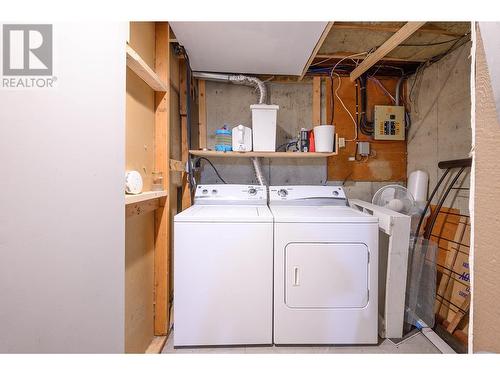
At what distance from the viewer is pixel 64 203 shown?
0.73 meters

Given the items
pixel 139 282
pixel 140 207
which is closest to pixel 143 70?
pixel 140 207

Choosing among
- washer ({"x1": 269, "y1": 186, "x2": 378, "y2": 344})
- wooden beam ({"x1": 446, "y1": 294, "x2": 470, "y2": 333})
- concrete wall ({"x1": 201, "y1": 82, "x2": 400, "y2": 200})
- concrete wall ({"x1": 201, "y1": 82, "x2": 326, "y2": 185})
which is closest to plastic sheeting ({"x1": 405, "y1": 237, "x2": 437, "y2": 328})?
wooden beam ({"x1": 446, "y1": 294, "x2": 470, "y2": 333})

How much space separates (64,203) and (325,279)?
1.50 m

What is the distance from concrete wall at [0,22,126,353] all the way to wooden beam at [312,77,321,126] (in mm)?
2161

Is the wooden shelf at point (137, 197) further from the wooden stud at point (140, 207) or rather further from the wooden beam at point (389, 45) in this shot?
the wooden beam at point (389, 45)

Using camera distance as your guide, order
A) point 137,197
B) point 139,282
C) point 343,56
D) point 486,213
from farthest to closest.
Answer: point 343,56
point 139,282
point 137,197
point 486,213

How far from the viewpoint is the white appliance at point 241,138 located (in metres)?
2.22

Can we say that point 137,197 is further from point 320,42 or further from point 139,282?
point 320,42

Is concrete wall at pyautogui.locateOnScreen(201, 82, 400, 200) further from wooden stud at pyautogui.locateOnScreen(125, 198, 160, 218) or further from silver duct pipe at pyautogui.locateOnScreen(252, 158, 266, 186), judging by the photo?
wooden stud at pyautogui.locateOnScreen(125, 198, 160, 218)

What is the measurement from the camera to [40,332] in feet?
2.42

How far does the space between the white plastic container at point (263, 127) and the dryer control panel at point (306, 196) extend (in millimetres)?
404

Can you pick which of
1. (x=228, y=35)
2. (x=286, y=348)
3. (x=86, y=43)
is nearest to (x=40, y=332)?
(x=86, y=43)

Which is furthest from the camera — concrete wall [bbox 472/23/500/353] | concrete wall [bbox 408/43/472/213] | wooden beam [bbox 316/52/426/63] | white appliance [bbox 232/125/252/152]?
wooden beam [bbox 316/52/426/63]

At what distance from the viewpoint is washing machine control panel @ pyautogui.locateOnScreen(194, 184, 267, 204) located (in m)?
2.24
